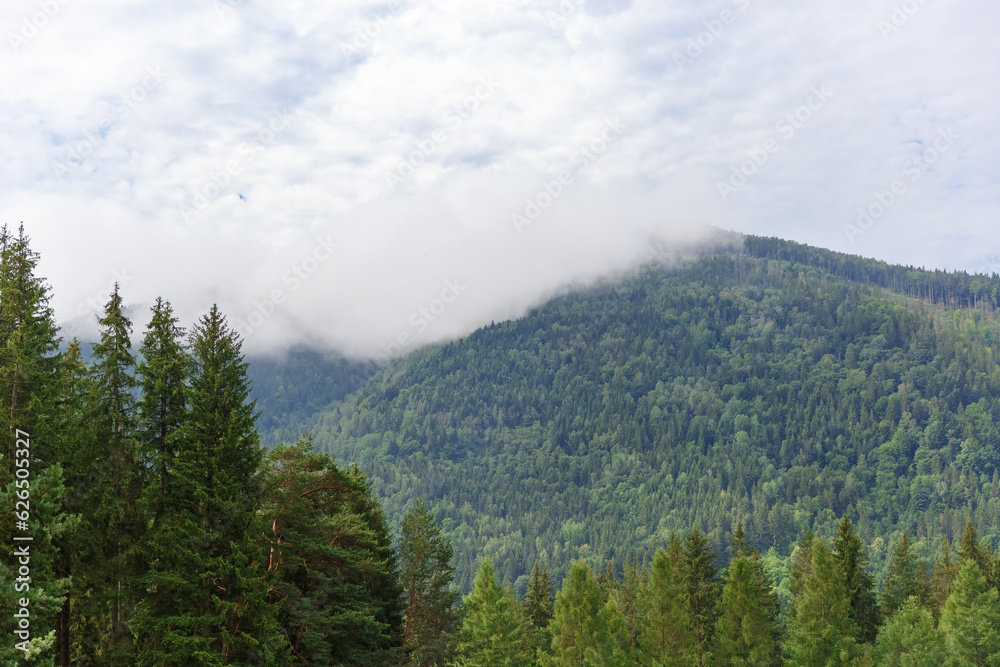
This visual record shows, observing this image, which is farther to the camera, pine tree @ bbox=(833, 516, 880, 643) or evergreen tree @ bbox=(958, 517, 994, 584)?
evergreen tree @ bbox=(958, 517, 994, 584)

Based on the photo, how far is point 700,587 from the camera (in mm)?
72500

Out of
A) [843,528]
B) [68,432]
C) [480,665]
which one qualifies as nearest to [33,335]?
[68,432]

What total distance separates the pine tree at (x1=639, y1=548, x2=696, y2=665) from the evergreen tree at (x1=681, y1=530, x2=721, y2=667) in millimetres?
9110

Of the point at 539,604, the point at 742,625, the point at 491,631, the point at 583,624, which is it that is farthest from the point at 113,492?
the point at 539,604

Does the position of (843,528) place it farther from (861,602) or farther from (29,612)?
(29,612)

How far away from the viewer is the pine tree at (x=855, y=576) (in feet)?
219

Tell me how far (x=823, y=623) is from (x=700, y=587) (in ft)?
50.5

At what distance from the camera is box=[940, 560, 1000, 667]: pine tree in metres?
60.8

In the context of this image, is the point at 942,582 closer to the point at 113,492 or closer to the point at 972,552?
the point at 972,552

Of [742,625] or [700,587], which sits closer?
[742,625]

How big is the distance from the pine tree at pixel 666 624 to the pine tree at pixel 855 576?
44.2ft

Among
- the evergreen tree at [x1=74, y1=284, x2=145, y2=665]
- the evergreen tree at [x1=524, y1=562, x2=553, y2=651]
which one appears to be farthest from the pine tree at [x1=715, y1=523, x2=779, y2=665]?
the evergreen tree at [x1=74, y1=284, x2=145, y2=665]

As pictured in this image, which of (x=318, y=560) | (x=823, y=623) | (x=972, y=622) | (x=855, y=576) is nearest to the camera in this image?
(x=318, y=560)

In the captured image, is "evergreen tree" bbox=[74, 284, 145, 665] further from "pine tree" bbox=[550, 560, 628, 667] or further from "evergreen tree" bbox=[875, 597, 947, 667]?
"evergreen tree" bbox=[875, 597, 947, 667]
